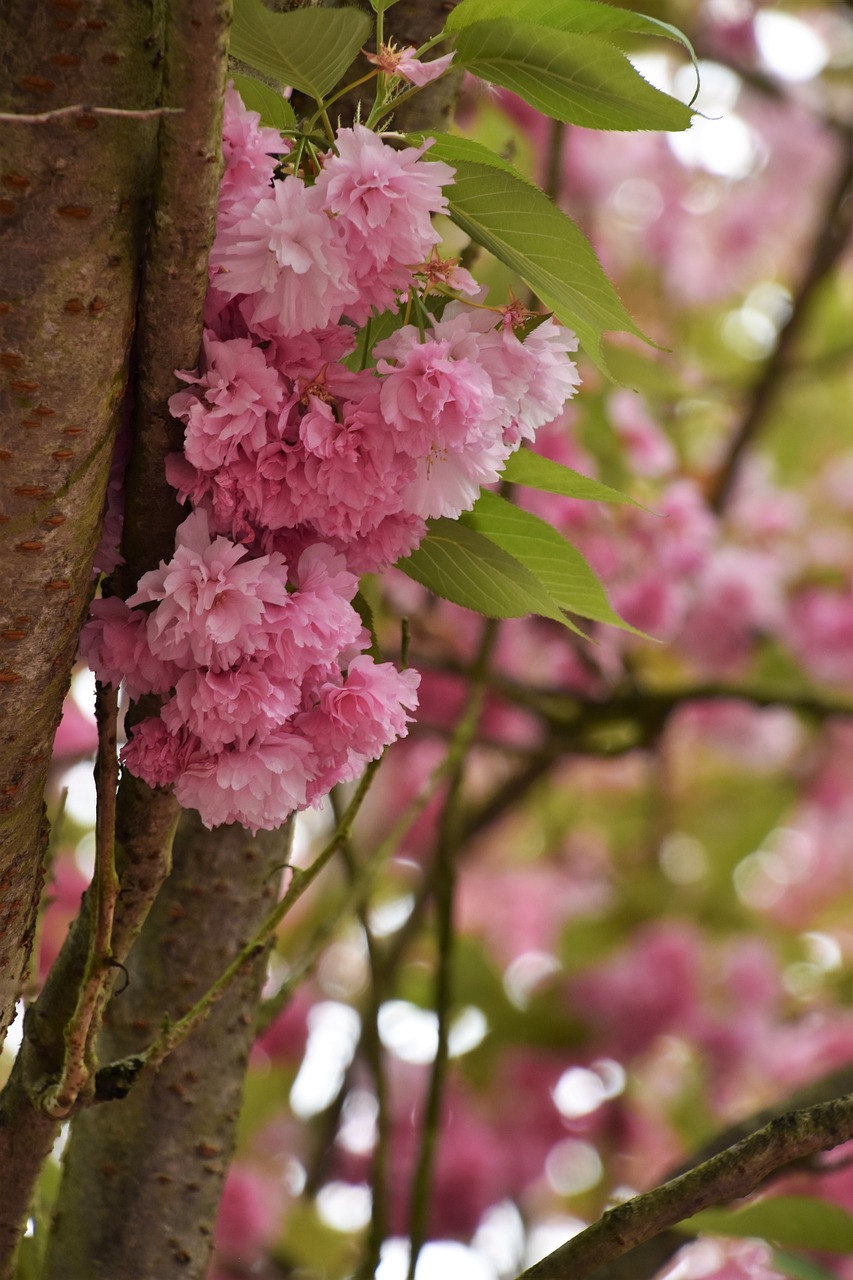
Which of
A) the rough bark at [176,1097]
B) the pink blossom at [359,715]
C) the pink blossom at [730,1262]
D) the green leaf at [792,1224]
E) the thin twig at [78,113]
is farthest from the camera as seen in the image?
the pink blossom at [730,1262]

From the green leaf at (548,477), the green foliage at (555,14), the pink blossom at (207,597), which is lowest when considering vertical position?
the pink blossom at (207,597)

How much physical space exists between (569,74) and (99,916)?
1.37 ft

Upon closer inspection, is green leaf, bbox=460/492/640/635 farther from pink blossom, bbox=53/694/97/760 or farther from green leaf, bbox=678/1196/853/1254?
pink blossom, bbox=53/694/97/760

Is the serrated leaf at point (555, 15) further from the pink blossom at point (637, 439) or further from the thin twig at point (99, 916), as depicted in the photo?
the pink blossom at point (637, 439)

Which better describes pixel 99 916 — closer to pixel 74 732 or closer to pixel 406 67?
pixel 406 67

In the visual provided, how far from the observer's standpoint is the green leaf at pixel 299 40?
1.62 ft

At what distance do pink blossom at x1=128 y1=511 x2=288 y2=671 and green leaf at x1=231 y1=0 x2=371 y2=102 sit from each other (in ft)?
0.61

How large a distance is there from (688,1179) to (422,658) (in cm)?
118

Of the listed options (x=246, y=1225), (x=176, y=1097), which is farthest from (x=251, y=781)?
(x=246, y=1225)

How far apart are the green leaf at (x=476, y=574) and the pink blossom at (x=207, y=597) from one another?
11cm

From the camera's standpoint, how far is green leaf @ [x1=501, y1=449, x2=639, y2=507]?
623mm

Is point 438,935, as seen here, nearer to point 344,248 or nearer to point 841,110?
point 344,248

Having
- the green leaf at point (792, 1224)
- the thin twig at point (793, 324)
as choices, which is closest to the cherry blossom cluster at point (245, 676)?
the green leaf at point (792, 1224)

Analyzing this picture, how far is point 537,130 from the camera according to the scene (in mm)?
2301
